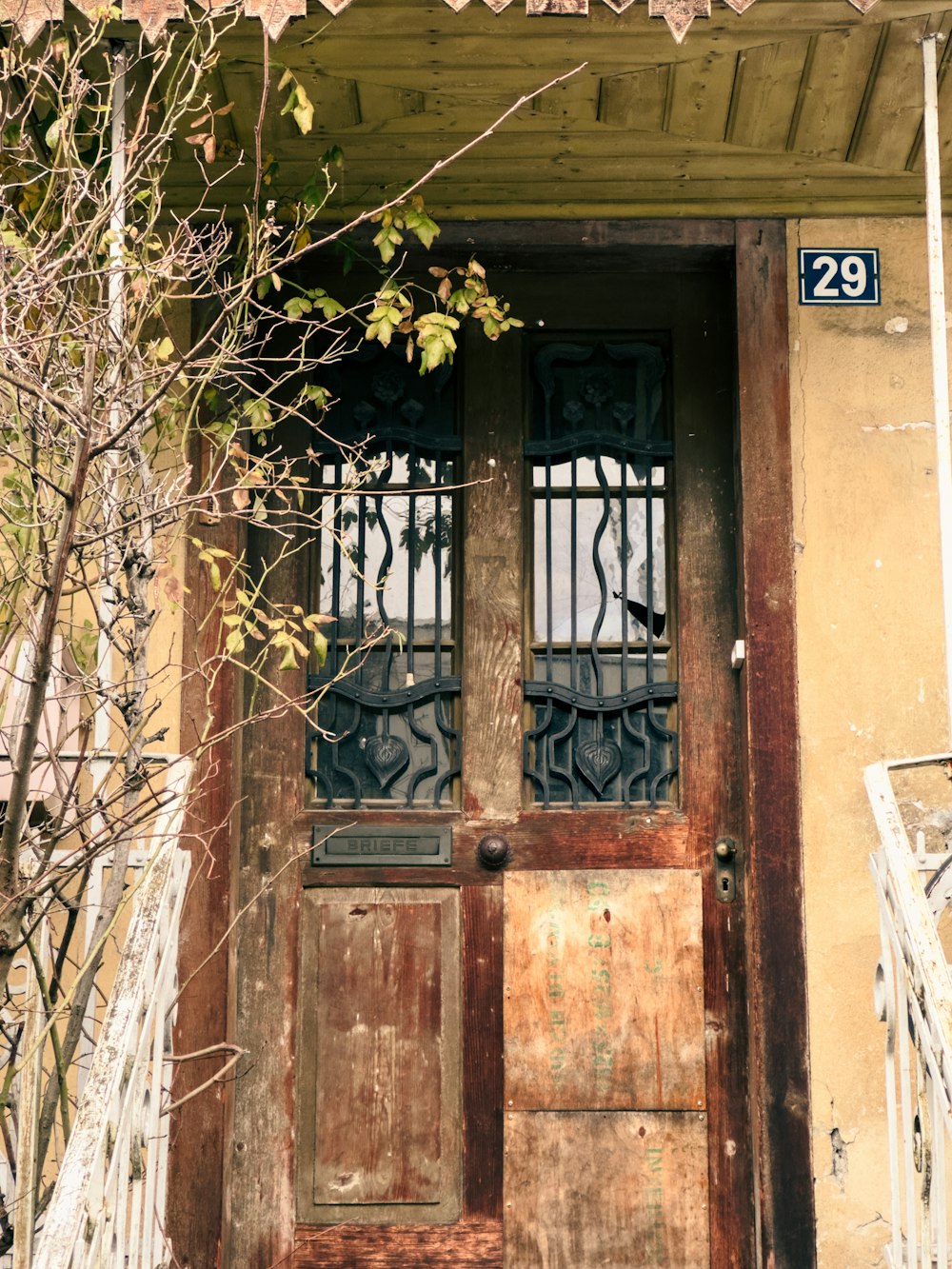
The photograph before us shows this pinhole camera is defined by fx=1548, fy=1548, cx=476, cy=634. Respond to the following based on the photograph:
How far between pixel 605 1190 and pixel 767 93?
9.99 feet

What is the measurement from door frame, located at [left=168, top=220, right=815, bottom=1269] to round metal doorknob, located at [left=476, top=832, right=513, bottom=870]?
1.78 ft

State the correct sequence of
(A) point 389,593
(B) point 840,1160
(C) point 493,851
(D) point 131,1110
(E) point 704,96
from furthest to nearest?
(A) point 389,593, (C) point 493,851, (E) point 704,96, (B) point 840,1160, (D) point 131,1110

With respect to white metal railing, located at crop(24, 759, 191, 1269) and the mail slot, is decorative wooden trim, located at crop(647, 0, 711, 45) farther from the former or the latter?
the mail slot

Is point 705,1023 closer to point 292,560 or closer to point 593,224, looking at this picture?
point 292,560

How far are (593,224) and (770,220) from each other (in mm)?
523

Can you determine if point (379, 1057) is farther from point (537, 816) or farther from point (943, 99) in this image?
point (943, 99)

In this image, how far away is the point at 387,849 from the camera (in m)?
4.48

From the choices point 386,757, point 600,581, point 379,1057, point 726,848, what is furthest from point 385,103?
point 379,1057

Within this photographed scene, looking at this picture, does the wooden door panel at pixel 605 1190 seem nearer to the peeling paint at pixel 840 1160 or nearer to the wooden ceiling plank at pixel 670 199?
the peeling paint at pixel 840 1160

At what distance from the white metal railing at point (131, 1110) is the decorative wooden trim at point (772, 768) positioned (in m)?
1.59

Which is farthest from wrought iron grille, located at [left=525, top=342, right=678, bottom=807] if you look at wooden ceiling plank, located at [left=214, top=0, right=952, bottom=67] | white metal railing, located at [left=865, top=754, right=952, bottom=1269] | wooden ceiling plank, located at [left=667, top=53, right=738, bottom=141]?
white metal railing, located at [left=865, top=754, right=952, bottom=1269]

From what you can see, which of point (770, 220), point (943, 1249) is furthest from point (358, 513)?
point (943, 1249)

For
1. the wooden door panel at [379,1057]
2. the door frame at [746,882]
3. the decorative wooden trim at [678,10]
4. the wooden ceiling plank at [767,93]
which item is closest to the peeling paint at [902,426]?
the door frame at [746,882]

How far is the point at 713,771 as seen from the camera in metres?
4.53
